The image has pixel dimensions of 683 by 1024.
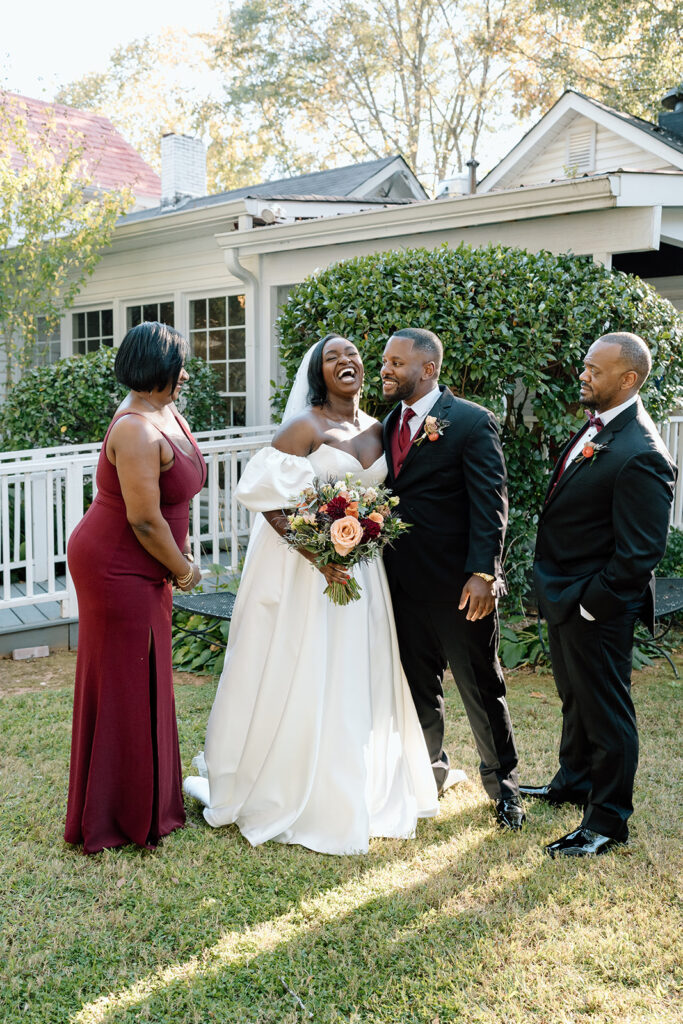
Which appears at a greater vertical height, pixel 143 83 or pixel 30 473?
pixel 143 83

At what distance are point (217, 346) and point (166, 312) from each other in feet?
4.50

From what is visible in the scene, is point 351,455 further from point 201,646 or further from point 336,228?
point 336,228

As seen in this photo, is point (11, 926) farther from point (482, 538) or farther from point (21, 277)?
point (21, 277)

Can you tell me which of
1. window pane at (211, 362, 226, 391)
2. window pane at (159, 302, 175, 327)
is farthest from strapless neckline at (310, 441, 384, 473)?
window pane at (159, 302, 175, 327)

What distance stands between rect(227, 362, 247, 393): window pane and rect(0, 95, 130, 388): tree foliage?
7.70 feet

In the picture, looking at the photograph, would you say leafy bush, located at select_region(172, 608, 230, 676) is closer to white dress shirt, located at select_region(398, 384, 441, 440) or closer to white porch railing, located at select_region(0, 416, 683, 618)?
white porch railing, located at select_region(0, 416, 683, 618)

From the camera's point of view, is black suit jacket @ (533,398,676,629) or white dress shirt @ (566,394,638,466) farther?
white dress shirt @ (566,394,638,466)

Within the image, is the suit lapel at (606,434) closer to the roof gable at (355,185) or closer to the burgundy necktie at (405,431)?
the burgundy necktie at (405,431)

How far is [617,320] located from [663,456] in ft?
11.3

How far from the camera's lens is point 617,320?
270 inches

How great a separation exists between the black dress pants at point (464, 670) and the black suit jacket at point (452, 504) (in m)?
0.12

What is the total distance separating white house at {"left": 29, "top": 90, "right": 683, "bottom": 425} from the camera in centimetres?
754

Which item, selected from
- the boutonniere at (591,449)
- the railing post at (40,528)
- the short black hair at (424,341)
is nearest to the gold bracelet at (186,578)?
the short black hair at (424,341)

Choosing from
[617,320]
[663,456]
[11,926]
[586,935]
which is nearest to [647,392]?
[617,320]
